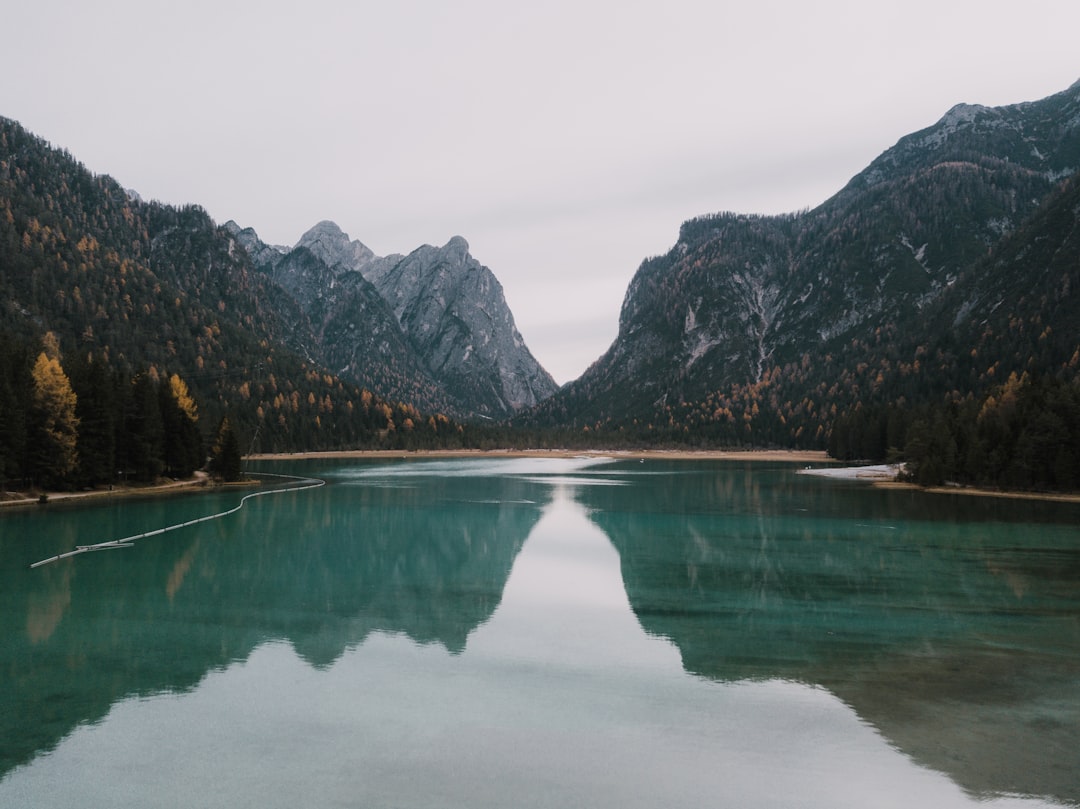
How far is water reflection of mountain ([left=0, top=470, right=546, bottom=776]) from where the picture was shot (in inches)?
714

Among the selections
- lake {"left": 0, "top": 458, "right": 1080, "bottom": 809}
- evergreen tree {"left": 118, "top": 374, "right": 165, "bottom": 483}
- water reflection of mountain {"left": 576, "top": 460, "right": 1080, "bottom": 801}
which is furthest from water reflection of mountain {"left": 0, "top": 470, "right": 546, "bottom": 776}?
evergreen tree {"left": 118, "top": 374, "right": 165, "bottom": 483}

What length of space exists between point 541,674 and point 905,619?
12.8 meters

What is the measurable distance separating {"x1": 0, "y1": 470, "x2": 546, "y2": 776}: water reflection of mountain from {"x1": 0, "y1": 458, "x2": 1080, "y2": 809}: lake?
16 cm

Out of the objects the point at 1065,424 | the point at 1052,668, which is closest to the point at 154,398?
the point at 1052,668

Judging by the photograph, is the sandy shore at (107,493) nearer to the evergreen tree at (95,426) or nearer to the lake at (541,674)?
the evergreen tree at (95,426)

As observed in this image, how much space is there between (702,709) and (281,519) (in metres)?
45.7

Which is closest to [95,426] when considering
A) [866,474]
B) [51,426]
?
[51,426]

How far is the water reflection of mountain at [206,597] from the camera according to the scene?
59.5 ft

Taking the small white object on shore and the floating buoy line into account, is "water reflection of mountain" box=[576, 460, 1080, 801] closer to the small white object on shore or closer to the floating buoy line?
the floating buoy line

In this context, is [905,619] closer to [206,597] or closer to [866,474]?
[206,597]

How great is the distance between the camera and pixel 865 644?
2170 cm

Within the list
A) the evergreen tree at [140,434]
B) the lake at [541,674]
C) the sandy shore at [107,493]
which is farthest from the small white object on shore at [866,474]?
the evergreen tree at [140,434]

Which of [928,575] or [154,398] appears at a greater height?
[154,398]

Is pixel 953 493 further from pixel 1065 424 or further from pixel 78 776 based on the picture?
pixel 78 776
